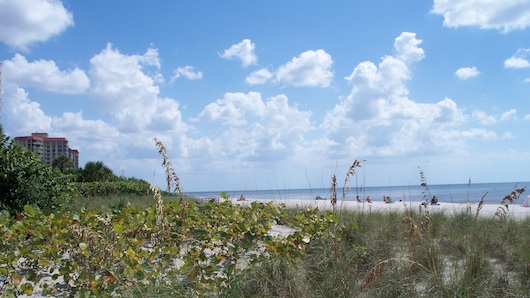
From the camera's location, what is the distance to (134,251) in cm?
384

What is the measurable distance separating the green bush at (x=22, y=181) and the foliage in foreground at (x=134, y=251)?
183cm

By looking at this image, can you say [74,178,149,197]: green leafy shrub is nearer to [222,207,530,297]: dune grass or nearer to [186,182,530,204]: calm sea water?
[186,182,530,204]: calm sea water

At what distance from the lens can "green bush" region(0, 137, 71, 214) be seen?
21.7 ft

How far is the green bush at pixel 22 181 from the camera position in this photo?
21.7 ft

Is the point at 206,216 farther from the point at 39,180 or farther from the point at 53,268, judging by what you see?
the point at 39,180

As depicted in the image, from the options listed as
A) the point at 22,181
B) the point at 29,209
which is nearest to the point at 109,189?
the point at 22,181

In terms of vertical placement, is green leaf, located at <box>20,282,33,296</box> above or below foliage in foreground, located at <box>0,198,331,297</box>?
below

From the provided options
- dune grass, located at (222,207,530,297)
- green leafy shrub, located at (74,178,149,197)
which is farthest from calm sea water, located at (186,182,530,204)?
green leafy shrub, located at (74,178,149,197)

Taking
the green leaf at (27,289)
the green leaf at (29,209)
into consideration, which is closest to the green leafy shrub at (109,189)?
the green leaf at (29,209)

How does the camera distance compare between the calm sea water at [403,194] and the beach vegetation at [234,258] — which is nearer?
the beach vegetation at [234,258]

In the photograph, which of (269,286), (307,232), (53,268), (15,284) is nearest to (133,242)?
(53,268)

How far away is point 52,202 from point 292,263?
186 inches

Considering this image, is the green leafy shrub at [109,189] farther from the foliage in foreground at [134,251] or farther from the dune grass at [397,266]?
the dune grass at [397,266]

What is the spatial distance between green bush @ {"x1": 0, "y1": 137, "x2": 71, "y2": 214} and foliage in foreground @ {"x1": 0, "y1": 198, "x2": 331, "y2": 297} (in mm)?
1830
